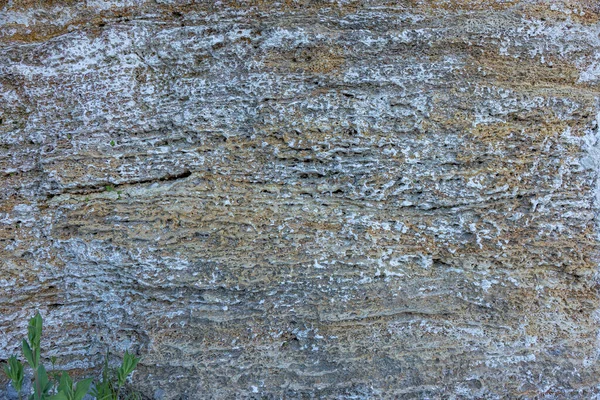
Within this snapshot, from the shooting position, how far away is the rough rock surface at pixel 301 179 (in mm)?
2371

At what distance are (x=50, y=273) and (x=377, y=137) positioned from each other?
5.80 ft

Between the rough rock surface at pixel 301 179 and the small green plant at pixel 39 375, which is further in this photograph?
the rough rock surface at pixel 301 179

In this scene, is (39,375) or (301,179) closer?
(39,375)

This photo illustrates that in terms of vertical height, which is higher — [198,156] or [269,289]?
[198,156]

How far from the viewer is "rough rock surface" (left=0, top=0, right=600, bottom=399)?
2.37 m

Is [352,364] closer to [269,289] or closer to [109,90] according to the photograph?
[269,289]

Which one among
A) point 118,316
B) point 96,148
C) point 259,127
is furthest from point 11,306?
A: point 259,127

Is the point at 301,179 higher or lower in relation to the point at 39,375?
higher

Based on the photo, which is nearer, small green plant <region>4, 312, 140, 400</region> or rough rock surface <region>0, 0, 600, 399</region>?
small green plant <region>4, 312, 140, 400</region>

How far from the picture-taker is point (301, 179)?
94.7 inches

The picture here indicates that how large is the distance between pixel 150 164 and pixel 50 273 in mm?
742

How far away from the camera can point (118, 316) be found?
2400 millimetres

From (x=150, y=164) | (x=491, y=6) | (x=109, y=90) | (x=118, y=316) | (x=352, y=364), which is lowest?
(x=352, y=364)

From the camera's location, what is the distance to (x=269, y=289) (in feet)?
7.86
